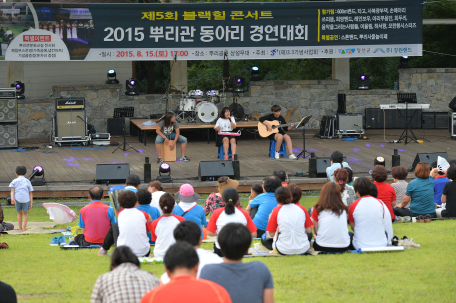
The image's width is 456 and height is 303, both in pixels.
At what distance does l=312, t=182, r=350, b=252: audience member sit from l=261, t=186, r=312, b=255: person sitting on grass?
0.41 ft

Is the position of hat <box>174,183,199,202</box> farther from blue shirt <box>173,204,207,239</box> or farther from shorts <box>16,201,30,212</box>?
shorts <box>16,201,30,212</box>

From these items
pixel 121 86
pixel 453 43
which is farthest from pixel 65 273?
pixel 453 43

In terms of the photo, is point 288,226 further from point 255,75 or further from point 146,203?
point 255,75

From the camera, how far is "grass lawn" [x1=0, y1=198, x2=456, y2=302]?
14.6 ft

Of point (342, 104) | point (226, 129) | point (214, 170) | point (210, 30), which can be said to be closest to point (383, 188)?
point (214, 170)

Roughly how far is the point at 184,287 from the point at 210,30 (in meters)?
12.3

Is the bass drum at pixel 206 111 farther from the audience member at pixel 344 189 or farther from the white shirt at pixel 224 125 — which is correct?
the audience member at pixel 344 189

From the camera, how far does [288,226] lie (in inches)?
218

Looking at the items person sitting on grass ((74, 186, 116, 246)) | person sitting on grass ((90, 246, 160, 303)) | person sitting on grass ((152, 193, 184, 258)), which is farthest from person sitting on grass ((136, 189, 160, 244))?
person sitting on grass ((90, 246, 160, 303))

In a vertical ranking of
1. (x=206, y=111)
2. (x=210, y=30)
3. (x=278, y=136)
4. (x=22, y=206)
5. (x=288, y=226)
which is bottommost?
(x=22, y=206)

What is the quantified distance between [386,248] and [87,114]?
37.0ft

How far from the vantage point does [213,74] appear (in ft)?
78.6

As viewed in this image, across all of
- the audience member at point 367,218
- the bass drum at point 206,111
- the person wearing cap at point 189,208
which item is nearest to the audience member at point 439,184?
the audience member at point 367,218

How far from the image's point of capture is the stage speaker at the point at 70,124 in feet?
45.9
